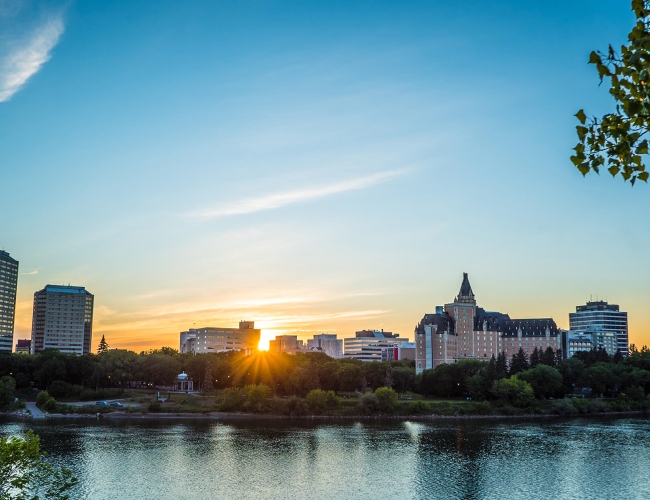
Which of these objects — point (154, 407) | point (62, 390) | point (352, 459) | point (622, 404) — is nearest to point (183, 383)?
point (62, 390)

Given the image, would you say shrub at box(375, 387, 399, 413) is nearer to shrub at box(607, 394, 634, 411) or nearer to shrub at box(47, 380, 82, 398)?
shrub at box(607, 394, 634, 411)

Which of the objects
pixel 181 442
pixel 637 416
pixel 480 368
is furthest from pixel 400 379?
pixel 181 442

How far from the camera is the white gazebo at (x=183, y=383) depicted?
6181 inches

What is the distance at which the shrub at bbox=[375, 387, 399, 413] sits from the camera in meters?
122

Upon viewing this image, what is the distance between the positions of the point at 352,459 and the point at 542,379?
7158 centimetres

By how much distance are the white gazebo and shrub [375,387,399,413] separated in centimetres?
5693

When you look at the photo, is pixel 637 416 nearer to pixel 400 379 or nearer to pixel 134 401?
pixel 400 379

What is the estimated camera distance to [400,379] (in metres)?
149

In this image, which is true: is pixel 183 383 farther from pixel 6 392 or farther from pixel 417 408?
pixel 417 408

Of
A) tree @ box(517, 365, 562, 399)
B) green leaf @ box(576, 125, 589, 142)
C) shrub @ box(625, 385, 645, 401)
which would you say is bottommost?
shrub @ box(625, 385, 645, 401)

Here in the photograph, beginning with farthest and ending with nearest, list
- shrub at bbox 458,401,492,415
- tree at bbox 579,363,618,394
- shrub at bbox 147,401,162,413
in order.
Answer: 1. tree at bbox 579,363,618,394
2. shrub at bbox 147,401,162,413
3. shrub at bbox 458,401,492,415

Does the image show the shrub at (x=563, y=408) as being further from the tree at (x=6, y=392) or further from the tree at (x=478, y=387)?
the tree at (x=6, y=392)

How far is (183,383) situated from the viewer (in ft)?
527

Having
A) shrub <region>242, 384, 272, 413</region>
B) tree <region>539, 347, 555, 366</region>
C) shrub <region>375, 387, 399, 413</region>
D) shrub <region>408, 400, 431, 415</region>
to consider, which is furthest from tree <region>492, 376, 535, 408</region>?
shrub <region>242, 384, 272, 413</region>
